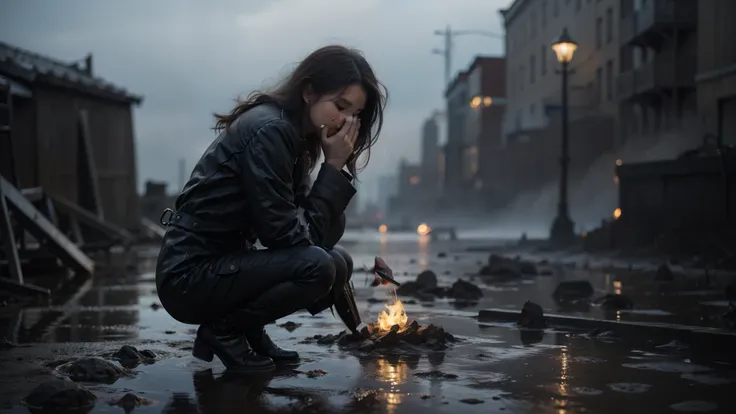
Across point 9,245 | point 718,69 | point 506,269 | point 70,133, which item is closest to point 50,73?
point 70,133

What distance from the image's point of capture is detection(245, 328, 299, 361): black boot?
5.19m

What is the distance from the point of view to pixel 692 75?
32.1m

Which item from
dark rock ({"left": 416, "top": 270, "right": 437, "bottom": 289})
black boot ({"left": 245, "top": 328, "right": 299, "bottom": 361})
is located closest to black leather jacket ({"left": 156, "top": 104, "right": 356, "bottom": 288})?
black boot ({"left": 245, "top": 328, "right": 299, "bottom": 361})

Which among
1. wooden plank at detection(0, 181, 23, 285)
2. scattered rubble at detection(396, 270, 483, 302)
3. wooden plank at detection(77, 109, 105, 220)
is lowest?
scattered rubble at detection(396, 270, 483, 302)

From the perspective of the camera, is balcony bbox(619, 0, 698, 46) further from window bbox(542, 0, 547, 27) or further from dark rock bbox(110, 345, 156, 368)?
dark rock bbox(110, 345, 156, 368)

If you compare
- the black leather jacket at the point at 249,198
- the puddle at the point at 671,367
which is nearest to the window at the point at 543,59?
the puddle at the point at 671,367

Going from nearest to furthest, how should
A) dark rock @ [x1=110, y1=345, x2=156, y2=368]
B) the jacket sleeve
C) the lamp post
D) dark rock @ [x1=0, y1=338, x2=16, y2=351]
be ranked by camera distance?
the jacket sleeve → dark rock @ [x1=110, y1=345, x2=156, y2=368] → dark rock @ [x1=0, y1=338, x2=16, y2=351] → the lamp post

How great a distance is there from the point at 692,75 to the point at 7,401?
30881mm

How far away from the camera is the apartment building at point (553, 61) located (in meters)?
42.5

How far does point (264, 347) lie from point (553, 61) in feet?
161

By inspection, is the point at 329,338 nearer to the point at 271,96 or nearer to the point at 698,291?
the point at 271,96

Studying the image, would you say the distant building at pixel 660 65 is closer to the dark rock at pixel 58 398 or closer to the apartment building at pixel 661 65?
the apartment building at pixel 661 65

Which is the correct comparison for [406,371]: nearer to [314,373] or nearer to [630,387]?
[314,373]

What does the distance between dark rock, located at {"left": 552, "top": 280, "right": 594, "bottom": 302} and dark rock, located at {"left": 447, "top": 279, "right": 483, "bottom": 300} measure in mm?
797
